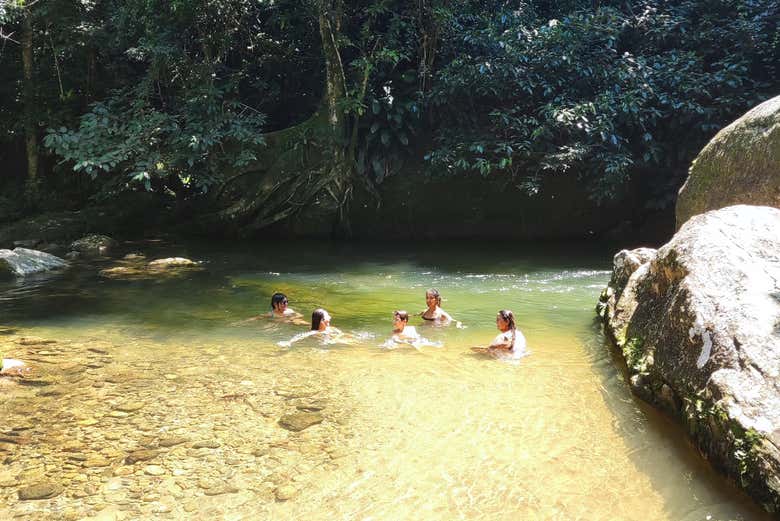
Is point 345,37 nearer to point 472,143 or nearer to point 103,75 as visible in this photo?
point 472,143

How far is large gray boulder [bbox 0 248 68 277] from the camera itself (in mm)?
11633

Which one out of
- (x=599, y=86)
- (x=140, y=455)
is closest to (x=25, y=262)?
(x=140, y=455)

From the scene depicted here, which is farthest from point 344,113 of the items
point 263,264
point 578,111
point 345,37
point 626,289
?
point 626,289

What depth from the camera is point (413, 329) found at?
282 inches

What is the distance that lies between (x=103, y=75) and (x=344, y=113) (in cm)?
693

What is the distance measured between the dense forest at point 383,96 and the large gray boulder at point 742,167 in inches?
185

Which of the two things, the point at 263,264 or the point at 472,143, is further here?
the point at 472,143

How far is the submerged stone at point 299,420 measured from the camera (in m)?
4.61

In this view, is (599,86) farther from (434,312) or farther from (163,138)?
(163,138)

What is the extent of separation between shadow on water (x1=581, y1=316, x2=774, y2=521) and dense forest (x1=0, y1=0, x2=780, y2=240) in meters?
8.37

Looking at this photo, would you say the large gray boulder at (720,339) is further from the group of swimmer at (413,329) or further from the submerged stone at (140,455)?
the submerged stone at (140,455)

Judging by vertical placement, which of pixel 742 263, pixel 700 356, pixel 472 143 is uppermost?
pixel 472 143

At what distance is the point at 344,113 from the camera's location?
46.5 feet

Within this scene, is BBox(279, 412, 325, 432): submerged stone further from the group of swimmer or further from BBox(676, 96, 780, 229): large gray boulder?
BBox(676, 96, 780, 229): large gray boulder
